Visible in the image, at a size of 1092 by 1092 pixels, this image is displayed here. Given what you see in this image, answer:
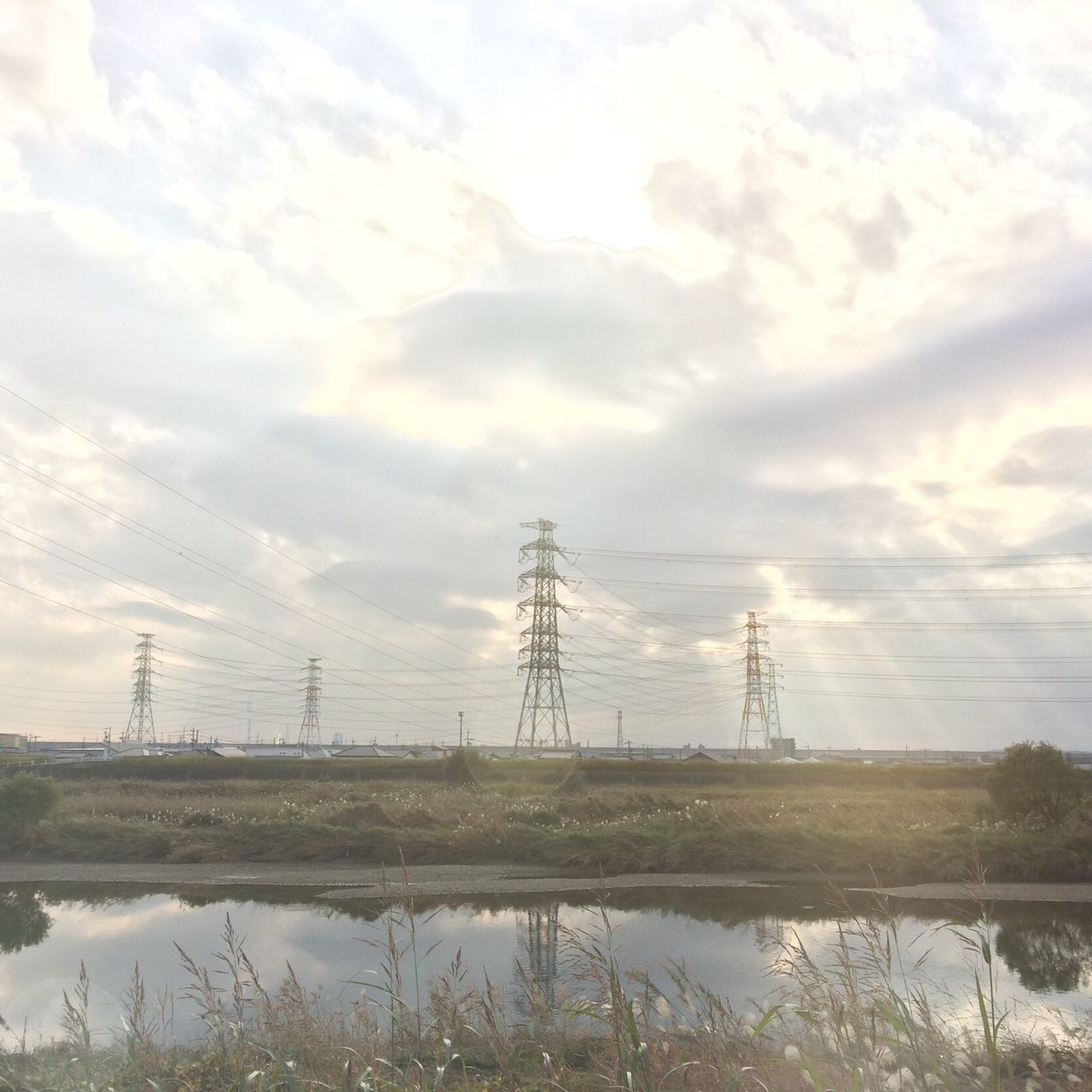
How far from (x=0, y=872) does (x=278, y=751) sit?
97743 mm

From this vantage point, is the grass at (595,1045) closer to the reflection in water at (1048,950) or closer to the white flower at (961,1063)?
the white flower at (961,1063)

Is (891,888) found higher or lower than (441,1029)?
lower

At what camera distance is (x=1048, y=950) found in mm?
14586

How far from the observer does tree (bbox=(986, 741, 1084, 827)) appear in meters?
26.4

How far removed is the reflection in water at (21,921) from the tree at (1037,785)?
2388cm

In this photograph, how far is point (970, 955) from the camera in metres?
13.5

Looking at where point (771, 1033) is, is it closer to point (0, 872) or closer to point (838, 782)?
point (0, 872)

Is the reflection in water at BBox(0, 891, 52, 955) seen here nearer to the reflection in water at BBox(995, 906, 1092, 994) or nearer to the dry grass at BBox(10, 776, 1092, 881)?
the dry grass at BBox(10, 776, 1092, 881)

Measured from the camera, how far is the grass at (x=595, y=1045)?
5.07 meters

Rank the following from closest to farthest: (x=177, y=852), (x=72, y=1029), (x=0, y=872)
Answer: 1. (x=72, y=1029)
2. (x=0, y=872)
3. (x=177, y=852)

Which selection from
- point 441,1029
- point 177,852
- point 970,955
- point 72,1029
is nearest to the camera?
point 72,1029

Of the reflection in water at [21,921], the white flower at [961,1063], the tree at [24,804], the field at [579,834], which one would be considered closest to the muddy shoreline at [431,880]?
the field at [579,834]

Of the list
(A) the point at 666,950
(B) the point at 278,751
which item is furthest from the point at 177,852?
(B) the point at 278,751

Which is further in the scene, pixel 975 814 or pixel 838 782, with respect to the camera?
pixel 838 782
